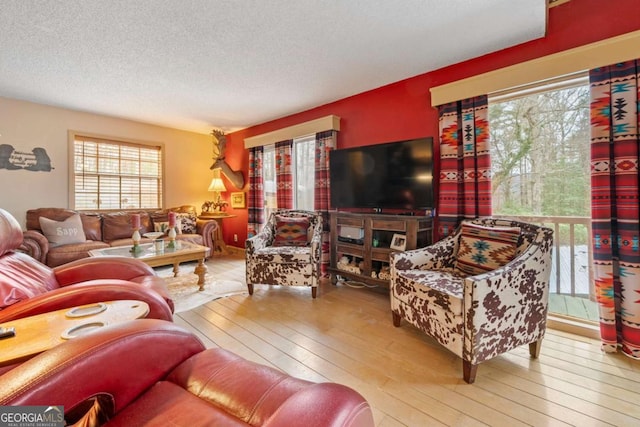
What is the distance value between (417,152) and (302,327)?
187cm

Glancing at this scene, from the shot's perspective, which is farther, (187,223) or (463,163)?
(187,223)

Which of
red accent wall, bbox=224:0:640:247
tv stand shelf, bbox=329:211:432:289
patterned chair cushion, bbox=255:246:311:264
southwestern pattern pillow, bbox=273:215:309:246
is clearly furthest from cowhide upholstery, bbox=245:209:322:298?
red accent wall, bbox=224:0:640:247

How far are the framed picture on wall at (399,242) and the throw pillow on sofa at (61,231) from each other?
3802 millimetres

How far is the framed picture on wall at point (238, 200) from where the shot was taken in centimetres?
497

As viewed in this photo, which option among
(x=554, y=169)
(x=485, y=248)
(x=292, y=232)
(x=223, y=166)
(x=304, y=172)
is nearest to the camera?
(x=485, y=248)

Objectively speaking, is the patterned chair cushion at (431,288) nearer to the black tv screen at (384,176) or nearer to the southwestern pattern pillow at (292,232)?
the black tv screen at (384,176)

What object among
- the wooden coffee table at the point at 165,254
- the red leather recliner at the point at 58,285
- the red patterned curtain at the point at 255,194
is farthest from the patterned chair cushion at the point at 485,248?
the red patterned curtain at the point at 255,194

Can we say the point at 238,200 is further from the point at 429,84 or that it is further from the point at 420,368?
the point at 420,368

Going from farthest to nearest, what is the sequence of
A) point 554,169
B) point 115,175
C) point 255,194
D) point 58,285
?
point 255,194 → point 115,175 → point 554,169 → point 58,285

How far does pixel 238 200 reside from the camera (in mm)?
5055

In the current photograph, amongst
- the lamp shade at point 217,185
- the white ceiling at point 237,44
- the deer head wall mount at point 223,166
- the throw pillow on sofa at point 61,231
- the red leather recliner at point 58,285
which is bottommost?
the red leather recliner at point 58,285

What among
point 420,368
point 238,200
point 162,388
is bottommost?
point 420,368

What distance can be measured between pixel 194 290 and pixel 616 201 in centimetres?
366

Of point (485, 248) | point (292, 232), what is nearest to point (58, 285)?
point (292, 232)
